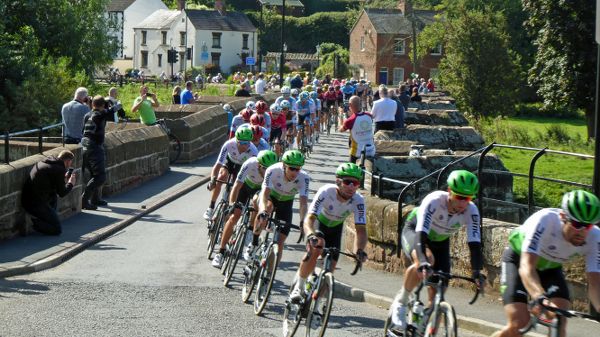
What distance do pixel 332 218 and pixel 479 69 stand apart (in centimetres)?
3692

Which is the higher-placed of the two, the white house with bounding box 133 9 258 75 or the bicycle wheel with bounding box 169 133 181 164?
the white house with bounding box 133 9 258 75

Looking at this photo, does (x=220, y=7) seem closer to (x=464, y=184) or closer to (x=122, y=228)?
(x=122, y=228)

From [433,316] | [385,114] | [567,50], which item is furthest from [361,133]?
[567,50]

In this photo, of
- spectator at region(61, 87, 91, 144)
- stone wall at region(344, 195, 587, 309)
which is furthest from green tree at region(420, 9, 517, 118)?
stone wall at region(344, 195, 587, 309)

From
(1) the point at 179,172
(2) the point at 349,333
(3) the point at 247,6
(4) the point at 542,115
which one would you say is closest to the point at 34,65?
(1) the point at 179,172

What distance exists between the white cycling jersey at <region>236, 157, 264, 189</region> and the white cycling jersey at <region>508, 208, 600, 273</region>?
595 centimetres

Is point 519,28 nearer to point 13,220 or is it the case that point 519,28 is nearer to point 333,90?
point 333,90

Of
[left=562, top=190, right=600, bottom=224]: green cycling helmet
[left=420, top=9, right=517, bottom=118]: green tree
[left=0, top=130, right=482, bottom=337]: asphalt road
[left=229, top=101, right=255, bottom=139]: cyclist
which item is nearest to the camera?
[left=562, top=190, right=600, bottom=224]: green cycling helmet

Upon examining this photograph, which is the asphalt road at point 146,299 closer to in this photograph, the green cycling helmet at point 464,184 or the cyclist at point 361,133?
the green cycling helmet at point 464,184

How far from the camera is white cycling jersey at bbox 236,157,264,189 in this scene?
14156mm

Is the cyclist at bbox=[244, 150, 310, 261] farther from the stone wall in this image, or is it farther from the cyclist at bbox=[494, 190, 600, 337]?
the cyclist at bbox=[494, 190, 600, 337]

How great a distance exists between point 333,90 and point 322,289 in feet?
104

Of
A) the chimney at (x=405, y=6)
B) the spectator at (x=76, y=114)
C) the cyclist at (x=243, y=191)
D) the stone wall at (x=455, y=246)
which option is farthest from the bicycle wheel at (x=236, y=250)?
the chimney at (x=405, y=6)

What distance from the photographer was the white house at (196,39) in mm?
116125
